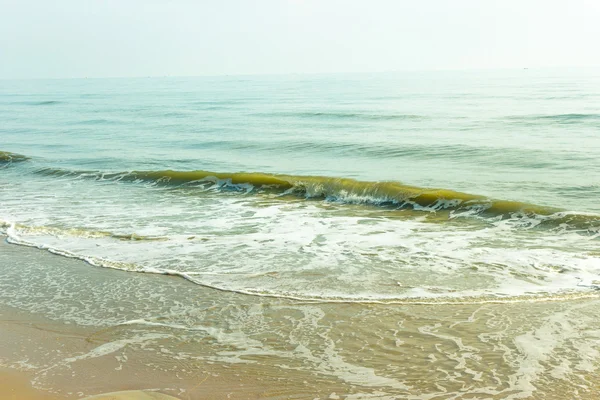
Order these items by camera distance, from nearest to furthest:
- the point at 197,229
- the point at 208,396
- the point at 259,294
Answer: the point at 208,396 → the point at 259,294 → the point at 197,229

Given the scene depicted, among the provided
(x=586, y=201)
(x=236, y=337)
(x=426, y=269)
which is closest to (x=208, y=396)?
(x=236, y=337)

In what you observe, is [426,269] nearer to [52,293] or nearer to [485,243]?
[485,243]

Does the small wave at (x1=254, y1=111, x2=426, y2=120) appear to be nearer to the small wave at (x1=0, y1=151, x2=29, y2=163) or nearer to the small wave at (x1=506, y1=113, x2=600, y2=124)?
the small wave at (x1=506, y1=113, x2=600, y2=124)

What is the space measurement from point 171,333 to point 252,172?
42.2 feet

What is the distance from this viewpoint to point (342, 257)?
9.34 metres

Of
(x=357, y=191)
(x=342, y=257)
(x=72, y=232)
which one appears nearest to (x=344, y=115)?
(x=357, y=191)

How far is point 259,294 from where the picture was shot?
24.8ft

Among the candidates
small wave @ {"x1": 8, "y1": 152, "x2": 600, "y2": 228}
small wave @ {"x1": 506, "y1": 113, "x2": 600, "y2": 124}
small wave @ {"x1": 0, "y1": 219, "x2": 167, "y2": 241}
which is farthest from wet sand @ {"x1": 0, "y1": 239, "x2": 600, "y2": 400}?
small wave @ {"x1": 506, "y1": 113, "x2": 600, "y2": 124}

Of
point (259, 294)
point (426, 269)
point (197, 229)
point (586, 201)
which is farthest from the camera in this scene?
point (586, 201)

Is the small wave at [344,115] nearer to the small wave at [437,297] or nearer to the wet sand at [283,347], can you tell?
the small wave at [437,297]

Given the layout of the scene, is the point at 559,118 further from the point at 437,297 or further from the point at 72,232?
the point at 437,297

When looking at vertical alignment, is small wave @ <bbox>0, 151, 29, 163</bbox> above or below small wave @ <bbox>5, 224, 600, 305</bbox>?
above

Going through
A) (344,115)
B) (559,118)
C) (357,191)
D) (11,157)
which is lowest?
(357,191)

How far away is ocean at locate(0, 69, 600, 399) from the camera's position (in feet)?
18.5
